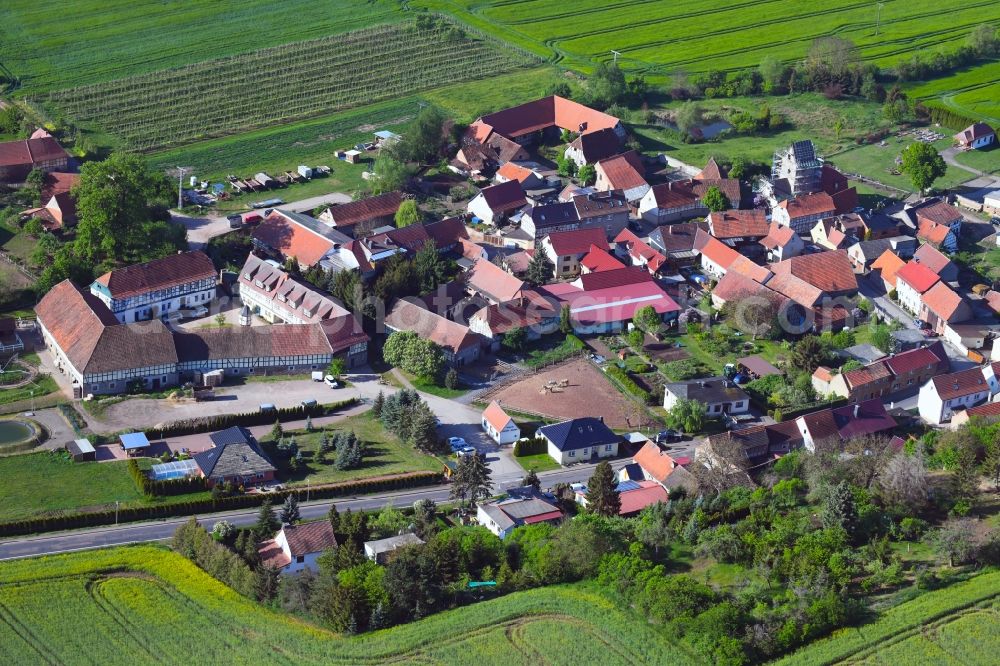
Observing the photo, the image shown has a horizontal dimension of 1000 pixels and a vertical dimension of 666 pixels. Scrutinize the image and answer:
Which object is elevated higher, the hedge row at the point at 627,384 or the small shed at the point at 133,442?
the small shed at the point at 133,442

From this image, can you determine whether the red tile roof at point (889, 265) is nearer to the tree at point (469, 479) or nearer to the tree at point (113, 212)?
the tree at point (469, 479)

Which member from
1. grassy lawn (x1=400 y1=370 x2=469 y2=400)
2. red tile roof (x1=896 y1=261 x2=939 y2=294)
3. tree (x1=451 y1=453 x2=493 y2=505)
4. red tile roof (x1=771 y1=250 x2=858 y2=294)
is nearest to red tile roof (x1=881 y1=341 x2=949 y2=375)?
red tile roof (x1=896 y1=261 x2=939 y2=294)

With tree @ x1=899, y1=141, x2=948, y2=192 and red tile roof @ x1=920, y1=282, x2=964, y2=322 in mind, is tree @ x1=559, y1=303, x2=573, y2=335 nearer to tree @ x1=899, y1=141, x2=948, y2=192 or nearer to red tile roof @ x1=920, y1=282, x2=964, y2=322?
red tile roof @ x1=920, y1=282, x2=964, y2=322

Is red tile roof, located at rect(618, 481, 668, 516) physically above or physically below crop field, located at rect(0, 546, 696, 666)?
below

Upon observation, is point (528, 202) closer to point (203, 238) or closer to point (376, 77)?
point (203, 238)

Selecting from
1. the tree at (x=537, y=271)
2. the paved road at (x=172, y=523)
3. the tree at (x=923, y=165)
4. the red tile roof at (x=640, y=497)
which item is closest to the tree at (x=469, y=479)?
the paved road at (x=172, y=523)
